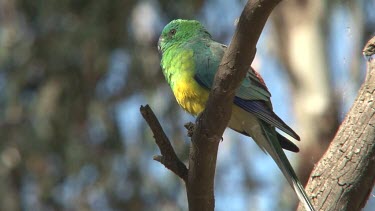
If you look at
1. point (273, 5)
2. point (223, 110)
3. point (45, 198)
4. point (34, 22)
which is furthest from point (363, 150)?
point (34, 22)

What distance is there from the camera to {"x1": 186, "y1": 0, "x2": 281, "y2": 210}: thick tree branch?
8.07 feet

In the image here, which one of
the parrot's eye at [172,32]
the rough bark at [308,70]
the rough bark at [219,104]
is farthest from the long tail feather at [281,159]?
the rough bark at [308,70]

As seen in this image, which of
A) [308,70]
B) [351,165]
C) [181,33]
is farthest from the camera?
[308,70]

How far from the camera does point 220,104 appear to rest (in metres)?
2.67

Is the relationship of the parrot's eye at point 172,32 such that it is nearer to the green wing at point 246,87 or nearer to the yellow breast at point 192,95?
the green wing at point 246,87

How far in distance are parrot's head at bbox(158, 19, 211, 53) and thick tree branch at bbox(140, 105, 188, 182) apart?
1168 millimetres

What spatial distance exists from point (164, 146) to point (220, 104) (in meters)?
0.31

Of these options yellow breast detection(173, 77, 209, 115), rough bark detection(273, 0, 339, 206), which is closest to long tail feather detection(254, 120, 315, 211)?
yellow breast detection(173, 77, 209, 115)

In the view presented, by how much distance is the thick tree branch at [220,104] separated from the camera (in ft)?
8.07

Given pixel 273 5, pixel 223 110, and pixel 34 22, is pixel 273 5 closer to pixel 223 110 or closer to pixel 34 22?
pixel 223 110

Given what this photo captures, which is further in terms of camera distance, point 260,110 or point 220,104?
point 260,110

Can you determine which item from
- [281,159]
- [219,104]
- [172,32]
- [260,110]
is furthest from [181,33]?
[219,104]

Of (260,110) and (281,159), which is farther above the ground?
(260,110)

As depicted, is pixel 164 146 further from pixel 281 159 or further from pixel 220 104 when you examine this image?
pixel 281 159
